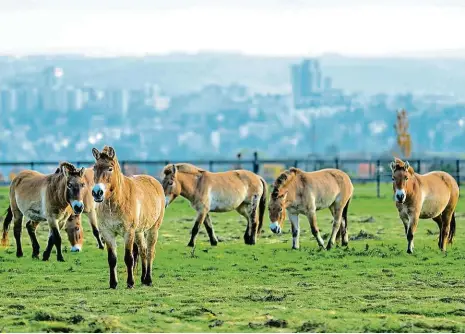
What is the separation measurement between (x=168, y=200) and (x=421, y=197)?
5.43 metres

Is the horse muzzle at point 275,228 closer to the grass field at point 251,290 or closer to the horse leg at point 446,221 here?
the grass field at point 251,290

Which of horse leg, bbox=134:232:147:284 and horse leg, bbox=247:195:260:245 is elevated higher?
horse leg, bbox=134:232:147:284

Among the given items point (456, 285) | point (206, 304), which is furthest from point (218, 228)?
point (206, 304)

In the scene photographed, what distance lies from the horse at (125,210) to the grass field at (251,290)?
18.7 inches

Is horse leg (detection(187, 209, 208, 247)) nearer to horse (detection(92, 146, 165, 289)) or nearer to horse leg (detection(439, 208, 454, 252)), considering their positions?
horse leg (detection(439, 208, 454, 252))

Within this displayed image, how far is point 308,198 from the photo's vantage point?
76.0 ft

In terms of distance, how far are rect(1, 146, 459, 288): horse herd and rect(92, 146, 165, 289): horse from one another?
0.01 meters

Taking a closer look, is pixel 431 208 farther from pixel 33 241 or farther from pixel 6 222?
pixel 6 222

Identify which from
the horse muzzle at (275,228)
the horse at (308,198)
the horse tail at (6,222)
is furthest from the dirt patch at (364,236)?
the horse tail at (6,222)

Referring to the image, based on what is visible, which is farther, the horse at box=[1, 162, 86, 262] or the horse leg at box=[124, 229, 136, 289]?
the horse at box=[1, 162, 86, 262]

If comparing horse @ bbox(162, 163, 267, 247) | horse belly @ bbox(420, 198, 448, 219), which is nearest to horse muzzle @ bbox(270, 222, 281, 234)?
horse @ bbox(162, 163, 267, 247)

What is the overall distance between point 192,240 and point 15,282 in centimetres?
654

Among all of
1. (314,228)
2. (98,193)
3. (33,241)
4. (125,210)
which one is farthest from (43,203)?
(98,193)

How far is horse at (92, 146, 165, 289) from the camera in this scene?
15.7 m
